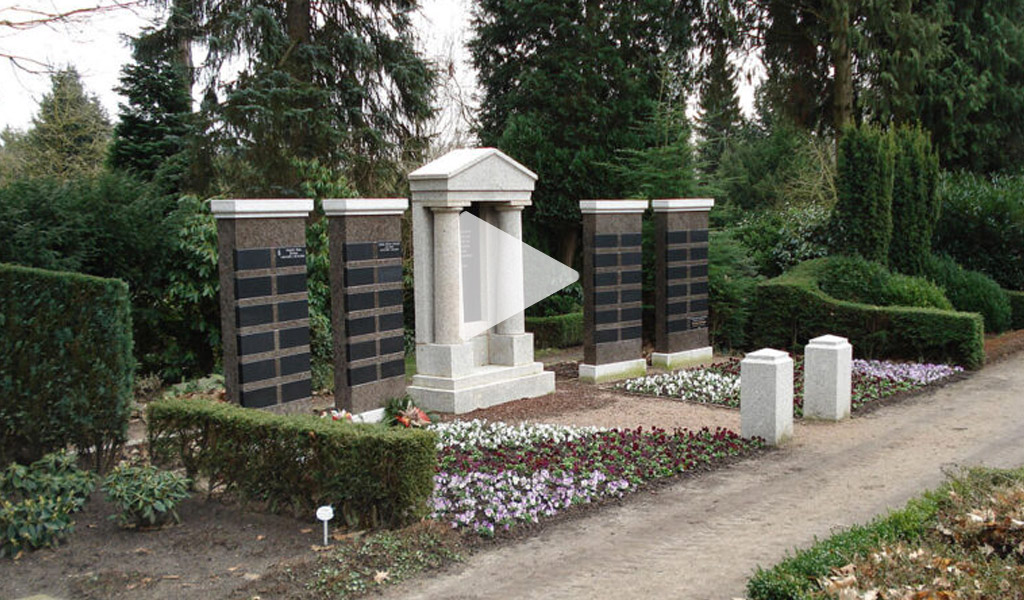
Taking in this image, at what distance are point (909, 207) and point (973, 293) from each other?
2.00m

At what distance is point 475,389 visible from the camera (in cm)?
1074

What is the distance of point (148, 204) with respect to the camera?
11633 millimetres

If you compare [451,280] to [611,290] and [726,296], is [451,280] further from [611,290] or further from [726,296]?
[726,296]

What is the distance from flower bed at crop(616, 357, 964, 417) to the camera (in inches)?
444

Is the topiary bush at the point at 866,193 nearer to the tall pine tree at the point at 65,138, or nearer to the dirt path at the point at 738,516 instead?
the dirt path at the point at 738,516

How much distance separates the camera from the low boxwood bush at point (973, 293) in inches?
674

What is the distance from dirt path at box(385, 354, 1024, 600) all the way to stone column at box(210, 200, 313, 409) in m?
3.48

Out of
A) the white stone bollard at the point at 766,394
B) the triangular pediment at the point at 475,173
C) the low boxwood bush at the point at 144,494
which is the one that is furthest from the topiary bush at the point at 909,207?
the low boxwood bush at the point at 144,494

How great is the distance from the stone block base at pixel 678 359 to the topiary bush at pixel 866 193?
157 inches

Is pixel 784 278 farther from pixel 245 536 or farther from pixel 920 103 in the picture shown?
pixel 245 536

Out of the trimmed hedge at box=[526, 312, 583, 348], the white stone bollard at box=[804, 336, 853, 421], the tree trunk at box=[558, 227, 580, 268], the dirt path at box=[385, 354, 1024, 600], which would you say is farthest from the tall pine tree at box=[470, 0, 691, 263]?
the dirt path at box=[385, 354, 1024, 600]

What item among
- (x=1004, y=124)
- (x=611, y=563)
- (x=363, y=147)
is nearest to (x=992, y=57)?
(x=1004, y=124)

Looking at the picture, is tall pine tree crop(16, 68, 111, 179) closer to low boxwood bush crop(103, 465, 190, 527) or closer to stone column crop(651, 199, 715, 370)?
stone column crop(651, 199, 715, 370)
